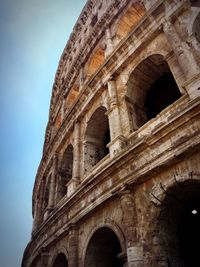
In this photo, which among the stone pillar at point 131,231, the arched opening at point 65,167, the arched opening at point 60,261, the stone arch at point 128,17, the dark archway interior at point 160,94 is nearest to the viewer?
the stone pillar at point 131,231

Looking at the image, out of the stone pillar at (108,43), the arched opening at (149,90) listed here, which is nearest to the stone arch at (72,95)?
the stone pillar at (108,43)

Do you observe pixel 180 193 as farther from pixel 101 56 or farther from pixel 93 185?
pixel 101 56

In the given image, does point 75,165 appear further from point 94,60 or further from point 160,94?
point 94,60

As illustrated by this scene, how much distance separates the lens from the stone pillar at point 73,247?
6.16 m

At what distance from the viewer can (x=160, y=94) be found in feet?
26.7

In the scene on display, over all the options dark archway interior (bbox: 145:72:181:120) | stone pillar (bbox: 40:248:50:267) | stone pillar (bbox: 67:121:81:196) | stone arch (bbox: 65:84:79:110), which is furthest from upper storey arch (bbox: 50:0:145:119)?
stone pillar (bbox: 40:248:50:267)

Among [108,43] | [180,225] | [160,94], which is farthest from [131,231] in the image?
[108,43]

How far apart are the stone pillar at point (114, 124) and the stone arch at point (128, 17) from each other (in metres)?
3.48

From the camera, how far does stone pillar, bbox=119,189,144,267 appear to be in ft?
14.5

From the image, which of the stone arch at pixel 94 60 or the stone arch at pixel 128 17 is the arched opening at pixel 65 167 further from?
the stone arch at pixel 128 17

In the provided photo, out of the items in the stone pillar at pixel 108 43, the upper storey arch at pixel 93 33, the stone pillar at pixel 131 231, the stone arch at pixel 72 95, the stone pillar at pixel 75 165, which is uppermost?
the upper storey arch at pixel 93 33

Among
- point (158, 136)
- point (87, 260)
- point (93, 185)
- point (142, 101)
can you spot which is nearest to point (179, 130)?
point (158, 136)

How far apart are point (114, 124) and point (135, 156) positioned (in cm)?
175

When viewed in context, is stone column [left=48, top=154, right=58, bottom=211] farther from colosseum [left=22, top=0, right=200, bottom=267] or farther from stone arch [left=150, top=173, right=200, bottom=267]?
stone arch [left=150, top=173, right=200, bottom=267]
